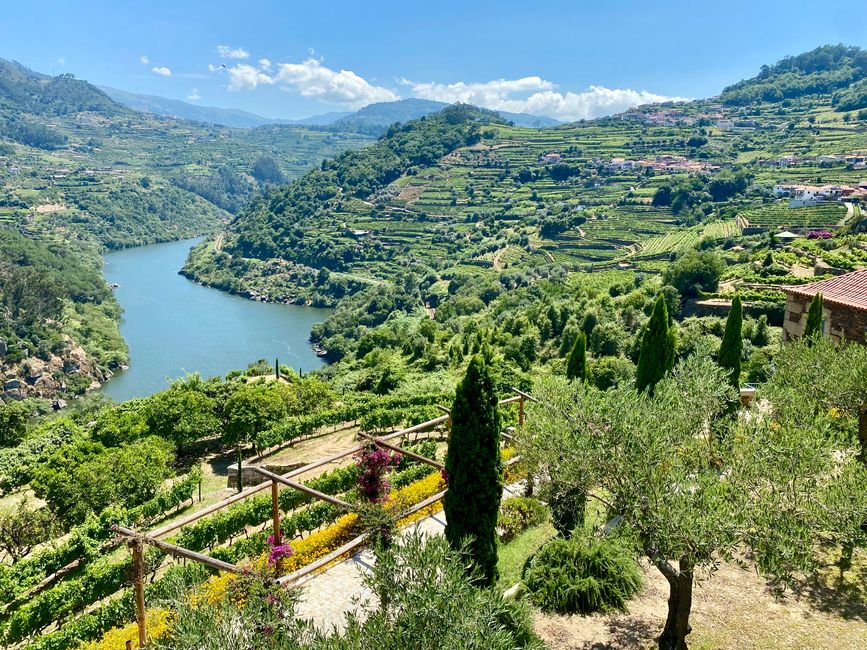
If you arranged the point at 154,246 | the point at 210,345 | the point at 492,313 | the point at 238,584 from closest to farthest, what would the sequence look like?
the point at 238,584 < the point at 492,313 < the point at 210,345 < the point at 154,246

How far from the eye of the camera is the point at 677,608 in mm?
7762

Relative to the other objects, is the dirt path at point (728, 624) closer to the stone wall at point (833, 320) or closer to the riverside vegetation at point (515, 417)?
the riverside vegetation at point (515, 417)

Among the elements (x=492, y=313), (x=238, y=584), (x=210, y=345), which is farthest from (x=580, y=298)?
(x=210, y=345)

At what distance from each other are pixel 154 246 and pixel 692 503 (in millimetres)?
161050

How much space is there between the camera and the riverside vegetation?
6836mm

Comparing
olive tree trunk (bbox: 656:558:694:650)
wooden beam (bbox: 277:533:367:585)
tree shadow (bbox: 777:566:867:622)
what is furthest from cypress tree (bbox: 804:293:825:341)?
wooden beam (bbox: 277:533:367:585)

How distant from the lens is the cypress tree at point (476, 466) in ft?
27.9

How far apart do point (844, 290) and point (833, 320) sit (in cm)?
122

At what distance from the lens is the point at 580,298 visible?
4381 centimetres

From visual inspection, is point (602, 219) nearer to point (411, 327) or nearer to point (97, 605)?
point (411, 327)

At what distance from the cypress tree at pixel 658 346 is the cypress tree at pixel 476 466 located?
32.5 feet

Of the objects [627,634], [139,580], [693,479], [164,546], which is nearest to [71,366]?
[139,580]

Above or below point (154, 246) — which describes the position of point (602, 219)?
above

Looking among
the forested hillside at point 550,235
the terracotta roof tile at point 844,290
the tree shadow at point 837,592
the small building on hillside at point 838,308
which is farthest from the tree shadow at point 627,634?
the terracotta roof tile at point 844,290
